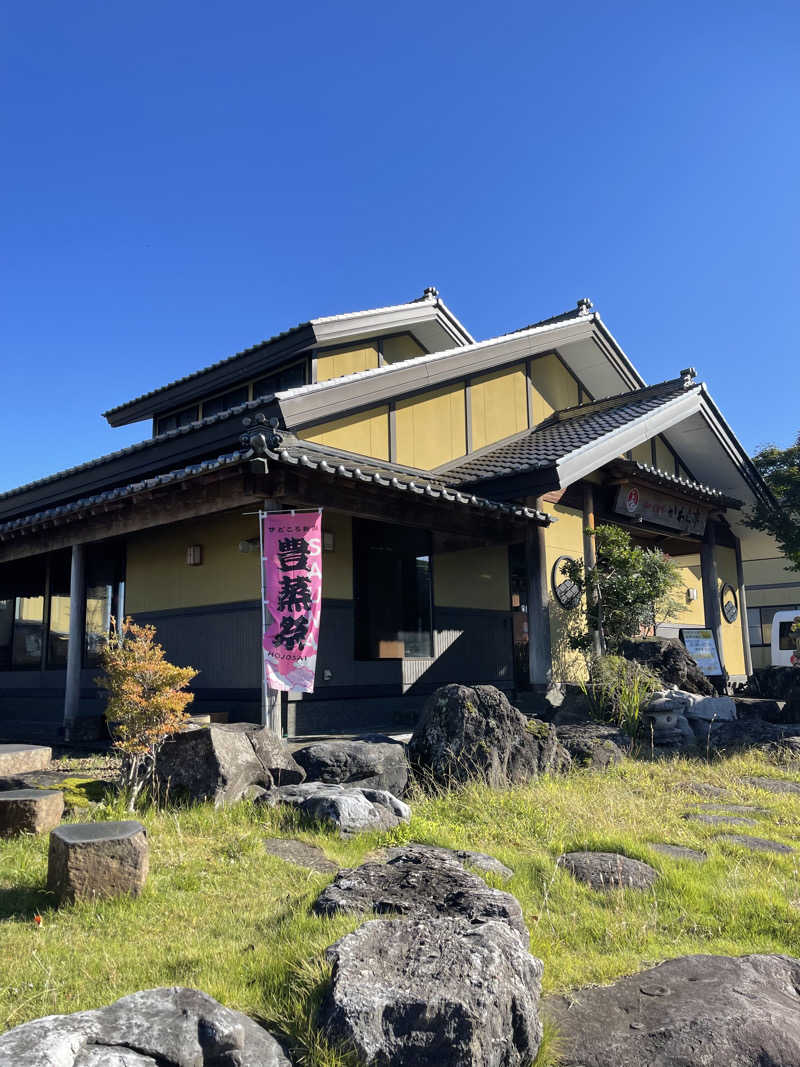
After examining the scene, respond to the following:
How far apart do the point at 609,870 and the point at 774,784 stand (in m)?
3.99

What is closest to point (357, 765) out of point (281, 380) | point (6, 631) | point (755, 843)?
point (755, 843)

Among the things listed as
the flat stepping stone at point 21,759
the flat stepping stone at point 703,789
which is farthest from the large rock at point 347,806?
the flat stepping stone at point 703,789

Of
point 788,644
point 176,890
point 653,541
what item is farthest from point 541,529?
point 788,644

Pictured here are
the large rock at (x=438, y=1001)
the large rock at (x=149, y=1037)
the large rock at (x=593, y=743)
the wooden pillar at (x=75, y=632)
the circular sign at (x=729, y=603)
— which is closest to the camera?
the large rock at (x=149, y=1037)

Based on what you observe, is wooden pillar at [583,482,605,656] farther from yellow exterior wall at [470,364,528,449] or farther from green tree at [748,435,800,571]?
green tree at [748,435,800,571]

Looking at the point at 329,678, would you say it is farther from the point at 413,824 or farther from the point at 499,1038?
the point at 499,1038

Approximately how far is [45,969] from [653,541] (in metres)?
14.1

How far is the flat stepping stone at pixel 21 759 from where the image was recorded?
6883mm

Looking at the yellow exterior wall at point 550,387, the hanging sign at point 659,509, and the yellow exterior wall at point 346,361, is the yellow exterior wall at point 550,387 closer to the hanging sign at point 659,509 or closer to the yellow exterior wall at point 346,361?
the hanging sign at point 659,509

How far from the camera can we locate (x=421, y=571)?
11.2m

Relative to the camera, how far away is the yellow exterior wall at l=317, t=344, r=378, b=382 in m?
12.8

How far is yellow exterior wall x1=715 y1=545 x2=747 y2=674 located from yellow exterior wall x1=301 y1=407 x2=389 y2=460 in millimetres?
8694

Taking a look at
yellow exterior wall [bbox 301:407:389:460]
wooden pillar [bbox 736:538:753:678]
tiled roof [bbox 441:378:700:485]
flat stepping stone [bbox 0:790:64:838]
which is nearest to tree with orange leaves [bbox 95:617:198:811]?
flat stepping stone [bbox 0:790:64:838]

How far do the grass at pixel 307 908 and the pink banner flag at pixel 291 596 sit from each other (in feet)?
6.67
